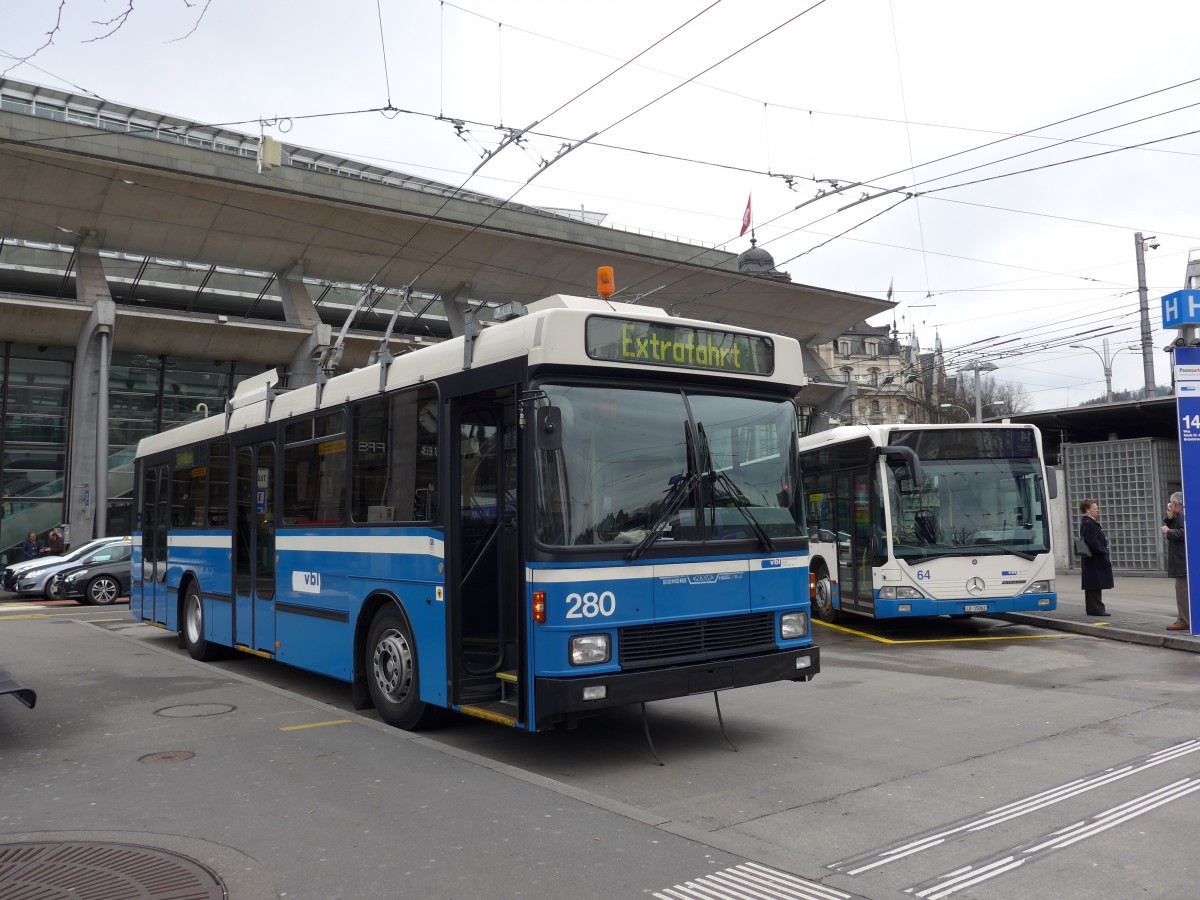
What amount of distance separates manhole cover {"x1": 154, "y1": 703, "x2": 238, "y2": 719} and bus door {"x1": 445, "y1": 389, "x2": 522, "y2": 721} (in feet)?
10.3

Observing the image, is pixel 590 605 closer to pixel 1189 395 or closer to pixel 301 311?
pixel 1189 395

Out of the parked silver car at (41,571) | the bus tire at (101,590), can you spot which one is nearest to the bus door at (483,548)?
the bus tire at (101,590)

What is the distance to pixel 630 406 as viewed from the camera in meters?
6.84

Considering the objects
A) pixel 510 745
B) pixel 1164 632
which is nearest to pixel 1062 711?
pixel 510 745

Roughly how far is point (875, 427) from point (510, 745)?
336 inches

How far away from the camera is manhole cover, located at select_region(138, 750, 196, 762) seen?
7185 mm

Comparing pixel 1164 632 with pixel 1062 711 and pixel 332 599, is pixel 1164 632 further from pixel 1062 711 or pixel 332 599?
pixel 332 599

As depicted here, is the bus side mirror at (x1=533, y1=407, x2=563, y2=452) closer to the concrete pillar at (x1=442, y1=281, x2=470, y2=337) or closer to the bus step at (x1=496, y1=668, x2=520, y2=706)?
the bus step at (x1=496, y1=668, x2=520, y2=706)

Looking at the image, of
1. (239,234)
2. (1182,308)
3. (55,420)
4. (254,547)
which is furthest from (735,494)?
(55,420)

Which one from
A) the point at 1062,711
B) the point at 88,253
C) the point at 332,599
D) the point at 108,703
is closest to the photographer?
the point at 1062,711

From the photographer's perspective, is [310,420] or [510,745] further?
[310,420]

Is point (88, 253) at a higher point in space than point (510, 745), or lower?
higher

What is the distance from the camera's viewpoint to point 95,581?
880 inches

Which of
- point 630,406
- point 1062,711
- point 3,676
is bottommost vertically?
point 1062,711
